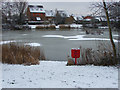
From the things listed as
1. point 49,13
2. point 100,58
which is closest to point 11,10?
point 100,58

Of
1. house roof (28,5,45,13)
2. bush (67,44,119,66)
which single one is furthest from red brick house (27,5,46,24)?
bush (67,44,119,66)

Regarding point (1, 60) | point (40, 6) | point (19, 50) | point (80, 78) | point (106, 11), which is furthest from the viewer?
point (40, 6)

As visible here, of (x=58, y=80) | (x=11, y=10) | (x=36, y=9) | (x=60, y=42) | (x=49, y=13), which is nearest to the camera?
(x=58, y=80)

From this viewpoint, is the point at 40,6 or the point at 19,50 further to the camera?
the point at 40,6

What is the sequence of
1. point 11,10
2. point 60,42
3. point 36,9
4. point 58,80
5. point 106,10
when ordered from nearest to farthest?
point 58,80, point 106,10, point 11,10, point 60,42, point 36,9

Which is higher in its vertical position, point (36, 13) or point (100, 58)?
point (36, 13)

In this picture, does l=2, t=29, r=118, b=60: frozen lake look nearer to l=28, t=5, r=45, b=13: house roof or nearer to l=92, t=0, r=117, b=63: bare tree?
l=92, t=0, r=117, b=63: bare tree

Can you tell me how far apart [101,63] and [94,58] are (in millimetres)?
634

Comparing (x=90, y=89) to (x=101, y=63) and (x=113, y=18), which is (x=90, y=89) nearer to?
(x=101, y=63)

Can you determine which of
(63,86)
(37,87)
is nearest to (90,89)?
(63,86)

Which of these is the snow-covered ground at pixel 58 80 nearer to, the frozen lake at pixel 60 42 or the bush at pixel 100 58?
the bush at pixel 100 58

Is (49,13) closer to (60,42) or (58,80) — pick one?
(60,42)

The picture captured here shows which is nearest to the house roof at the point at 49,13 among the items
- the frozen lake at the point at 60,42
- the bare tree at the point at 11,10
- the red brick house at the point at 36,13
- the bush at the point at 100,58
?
the red brick house at the point at 36,13

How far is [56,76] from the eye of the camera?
437cm
